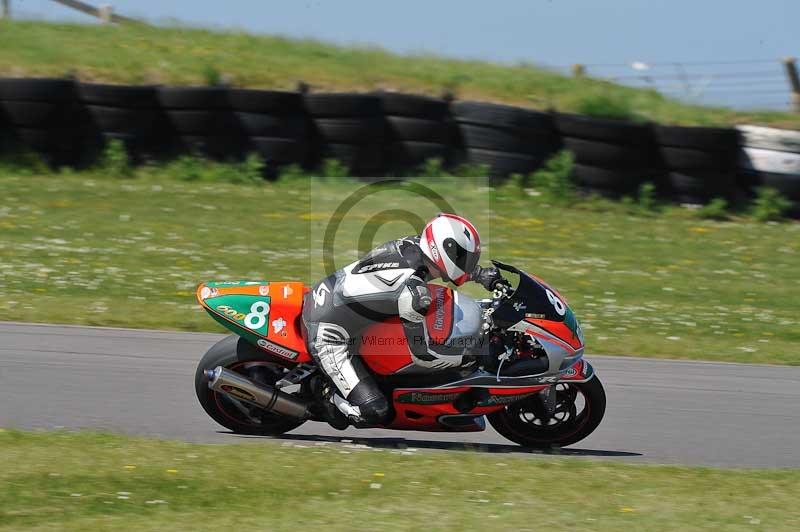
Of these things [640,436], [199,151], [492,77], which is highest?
[492,77]

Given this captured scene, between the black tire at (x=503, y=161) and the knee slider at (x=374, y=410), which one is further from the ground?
the black tire at (x=503, y=161)

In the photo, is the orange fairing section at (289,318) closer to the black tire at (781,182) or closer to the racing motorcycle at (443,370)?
the racing motorcycle at (443,370)

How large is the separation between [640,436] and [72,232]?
8366 mm

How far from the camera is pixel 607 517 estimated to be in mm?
5176

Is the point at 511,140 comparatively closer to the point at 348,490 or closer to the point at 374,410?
the point at 374,410

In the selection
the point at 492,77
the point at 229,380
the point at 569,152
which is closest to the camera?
the point at 229,380

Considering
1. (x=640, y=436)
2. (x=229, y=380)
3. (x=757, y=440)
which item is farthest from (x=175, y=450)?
(x=757, y=440)

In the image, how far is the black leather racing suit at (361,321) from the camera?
627 centimetres

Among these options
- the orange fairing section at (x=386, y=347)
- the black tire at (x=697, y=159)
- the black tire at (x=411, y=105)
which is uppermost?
the black tire at (x=411, y=105)

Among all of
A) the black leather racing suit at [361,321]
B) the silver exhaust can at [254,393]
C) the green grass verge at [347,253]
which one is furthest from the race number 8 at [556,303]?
the green grass verge at [347,253]

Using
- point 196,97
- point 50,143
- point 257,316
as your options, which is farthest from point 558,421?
point 50,143

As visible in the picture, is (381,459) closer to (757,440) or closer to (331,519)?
(331,519)

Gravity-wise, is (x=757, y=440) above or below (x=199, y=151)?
below

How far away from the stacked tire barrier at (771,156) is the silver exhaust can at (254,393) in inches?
402
